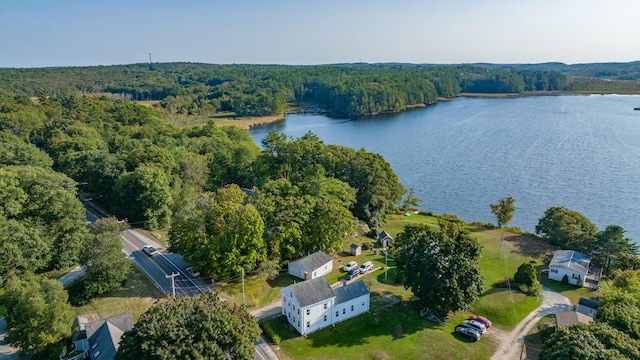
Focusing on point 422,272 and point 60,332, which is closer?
point 60,332

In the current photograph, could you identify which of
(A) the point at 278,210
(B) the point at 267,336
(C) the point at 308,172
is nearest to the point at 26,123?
(C) the point at 308,172

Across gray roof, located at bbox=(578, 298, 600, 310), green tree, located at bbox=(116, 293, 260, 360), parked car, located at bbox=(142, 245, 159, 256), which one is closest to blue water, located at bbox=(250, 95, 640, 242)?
gray roof, located at bbox=(578, 298, 600, 310)

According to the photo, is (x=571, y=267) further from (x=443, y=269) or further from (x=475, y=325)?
(x=443, y=269)

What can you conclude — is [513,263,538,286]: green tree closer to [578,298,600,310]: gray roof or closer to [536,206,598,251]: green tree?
[578,298,600,310]: gray roof

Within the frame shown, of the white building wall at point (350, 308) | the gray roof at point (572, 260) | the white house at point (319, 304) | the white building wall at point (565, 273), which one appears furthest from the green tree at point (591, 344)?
the gray roof at point (572, 260)

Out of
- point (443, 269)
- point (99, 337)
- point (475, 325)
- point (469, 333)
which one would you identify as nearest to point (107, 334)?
point (99, 337)

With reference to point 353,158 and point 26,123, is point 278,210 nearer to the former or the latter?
point 353,158
